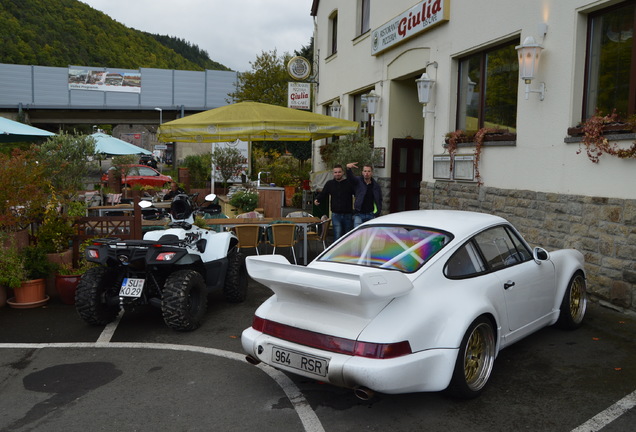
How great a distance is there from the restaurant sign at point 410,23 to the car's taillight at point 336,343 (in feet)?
28.2

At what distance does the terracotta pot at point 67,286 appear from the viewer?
771 cm

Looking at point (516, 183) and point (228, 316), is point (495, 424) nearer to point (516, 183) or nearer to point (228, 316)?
point (228, 316)

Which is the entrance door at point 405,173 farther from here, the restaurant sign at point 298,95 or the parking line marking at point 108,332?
the parking line marking at point 108,332

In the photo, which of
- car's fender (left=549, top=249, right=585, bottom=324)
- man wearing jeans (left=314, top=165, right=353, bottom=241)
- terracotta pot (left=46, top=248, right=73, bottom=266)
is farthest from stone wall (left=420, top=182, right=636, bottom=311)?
terracotta pot (left=46, top=248, right=73, bottom=266)

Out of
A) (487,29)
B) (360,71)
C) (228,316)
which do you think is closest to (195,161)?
(360,71)

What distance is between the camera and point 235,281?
7766 mm

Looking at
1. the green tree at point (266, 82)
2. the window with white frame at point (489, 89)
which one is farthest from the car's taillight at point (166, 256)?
the green tree at point (266, 82)

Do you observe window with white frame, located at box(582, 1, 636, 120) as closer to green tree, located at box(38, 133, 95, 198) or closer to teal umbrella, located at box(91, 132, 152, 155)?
green tree, located at box(38, 133, 95, 198)

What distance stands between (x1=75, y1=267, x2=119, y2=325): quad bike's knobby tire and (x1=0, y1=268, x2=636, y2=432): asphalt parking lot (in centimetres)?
19

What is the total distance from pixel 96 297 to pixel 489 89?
750 cm

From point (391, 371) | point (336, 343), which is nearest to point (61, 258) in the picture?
point (336, 343)

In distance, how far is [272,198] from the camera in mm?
12648

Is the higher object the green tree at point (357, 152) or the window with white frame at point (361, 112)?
the window with white frame at point (361, 112)

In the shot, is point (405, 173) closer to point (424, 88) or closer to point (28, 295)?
point (424, 88)
